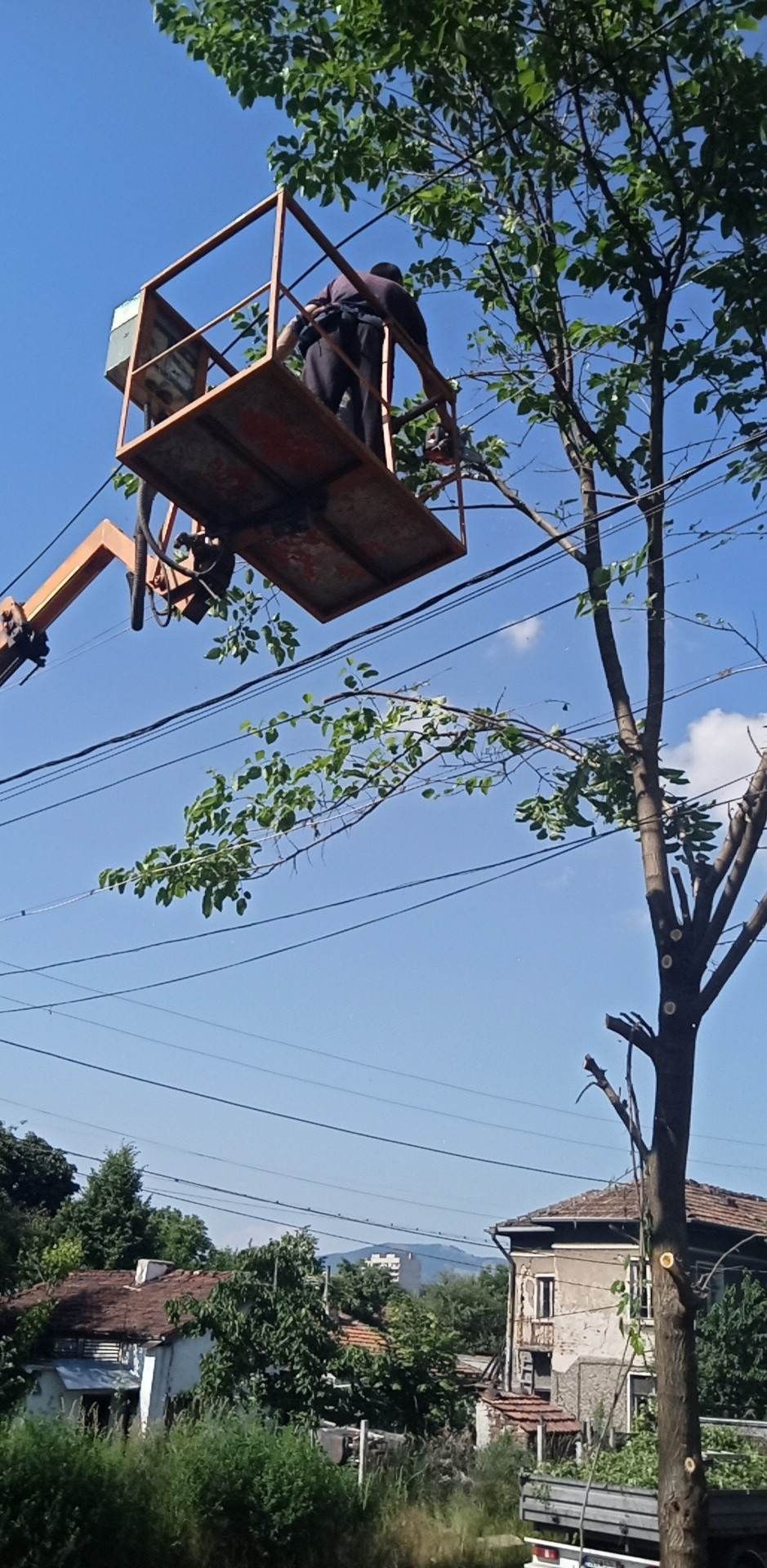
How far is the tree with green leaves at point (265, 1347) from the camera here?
19453 mm

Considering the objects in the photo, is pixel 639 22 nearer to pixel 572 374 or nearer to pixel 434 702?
pixel 572 374

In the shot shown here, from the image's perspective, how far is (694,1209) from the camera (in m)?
32.2

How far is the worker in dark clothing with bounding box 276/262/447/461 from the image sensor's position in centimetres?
696

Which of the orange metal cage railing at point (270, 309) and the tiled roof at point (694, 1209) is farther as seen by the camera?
the tiled roof at point (694, 1209)

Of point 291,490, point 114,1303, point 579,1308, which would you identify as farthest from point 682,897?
point 579,1308

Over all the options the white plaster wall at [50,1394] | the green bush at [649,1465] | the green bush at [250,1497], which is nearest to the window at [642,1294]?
the green bush at [649,1465]

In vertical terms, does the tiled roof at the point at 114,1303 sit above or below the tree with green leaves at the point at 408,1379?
above

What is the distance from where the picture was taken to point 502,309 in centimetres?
991

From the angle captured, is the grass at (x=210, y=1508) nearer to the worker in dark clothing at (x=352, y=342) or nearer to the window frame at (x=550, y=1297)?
the worker in dark clothing at (x=352, y=342)

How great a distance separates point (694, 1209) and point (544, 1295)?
6029 millimetres

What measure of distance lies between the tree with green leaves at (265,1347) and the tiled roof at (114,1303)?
270 inches

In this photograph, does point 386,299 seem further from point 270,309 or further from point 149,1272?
point 149,1272

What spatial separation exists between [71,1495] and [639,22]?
14.6 metres

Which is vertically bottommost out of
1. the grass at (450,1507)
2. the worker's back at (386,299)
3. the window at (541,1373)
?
the grass at (450,1507)
